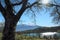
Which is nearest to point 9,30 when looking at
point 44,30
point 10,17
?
point 10,17

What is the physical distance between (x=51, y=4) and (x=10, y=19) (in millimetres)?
7045

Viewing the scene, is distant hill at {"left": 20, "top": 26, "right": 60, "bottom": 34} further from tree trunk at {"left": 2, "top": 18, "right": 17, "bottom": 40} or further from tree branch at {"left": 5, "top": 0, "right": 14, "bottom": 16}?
tree branch at {"left": 5, "top": 0, "right": 14, "bottom": 16}

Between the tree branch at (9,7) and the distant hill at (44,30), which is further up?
the tree branch at (9,7)

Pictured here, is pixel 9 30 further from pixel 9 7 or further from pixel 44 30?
pixel 44 30

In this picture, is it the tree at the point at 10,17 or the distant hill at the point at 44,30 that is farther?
the distant hill at the point at 44,30

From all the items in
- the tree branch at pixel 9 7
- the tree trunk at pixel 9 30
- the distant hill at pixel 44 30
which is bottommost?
the distant hill at pixel 44 30

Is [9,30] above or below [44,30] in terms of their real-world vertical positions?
above

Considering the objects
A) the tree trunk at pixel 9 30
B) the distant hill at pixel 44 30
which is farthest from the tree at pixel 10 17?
the distant hill at pixel 44 30

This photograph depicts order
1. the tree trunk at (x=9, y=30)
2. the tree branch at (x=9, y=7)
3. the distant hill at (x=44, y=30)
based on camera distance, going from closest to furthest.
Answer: the tree trunk at (x=9, y=30)
the tree branch at (x=9, y=7)
the distant hill at (x=44, y=30)

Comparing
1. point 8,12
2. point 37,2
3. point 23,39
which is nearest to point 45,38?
point 23,39

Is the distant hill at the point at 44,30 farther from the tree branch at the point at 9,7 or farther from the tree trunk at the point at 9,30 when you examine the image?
the tree branch at the point at 9,7

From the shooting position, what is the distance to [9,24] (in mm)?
18375

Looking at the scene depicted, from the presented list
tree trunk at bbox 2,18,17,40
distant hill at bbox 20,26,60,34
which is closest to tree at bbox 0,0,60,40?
tree trunk at bbox 2,18,17,40

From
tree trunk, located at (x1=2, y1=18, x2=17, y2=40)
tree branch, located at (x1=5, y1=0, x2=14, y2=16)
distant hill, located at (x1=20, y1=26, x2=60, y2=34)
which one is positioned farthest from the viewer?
distant hill, located at (x1=20, y1=26, x2=60, y2=34)
